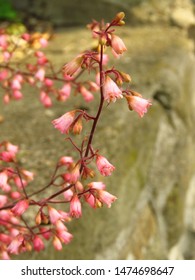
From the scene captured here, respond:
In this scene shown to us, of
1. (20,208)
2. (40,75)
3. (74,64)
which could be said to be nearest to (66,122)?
(74,64)

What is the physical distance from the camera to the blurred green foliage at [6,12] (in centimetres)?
472

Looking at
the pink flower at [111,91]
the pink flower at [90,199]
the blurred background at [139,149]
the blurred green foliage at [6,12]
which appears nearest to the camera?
the pink flower at [111,91]

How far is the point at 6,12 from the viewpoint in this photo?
4719 mm

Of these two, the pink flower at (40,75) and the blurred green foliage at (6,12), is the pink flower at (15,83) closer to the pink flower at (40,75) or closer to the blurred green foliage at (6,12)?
the pink flower at (40,75)

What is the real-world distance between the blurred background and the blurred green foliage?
2.22ft

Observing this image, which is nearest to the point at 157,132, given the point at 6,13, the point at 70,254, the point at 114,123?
the point at 114,123

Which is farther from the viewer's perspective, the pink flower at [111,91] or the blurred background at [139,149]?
the blurred background at [139,149]

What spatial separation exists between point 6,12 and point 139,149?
8.69 feet

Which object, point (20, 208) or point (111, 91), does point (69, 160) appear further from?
point (111, 91)

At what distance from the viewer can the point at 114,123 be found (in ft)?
8.36

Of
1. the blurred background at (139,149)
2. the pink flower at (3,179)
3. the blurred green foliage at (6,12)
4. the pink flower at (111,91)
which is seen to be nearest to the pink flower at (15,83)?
the blurred background at (139,149)

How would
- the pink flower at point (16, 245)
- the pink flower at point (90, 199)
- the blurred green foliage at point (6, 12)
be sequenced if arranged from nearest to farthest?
the pink flower at point (90, 199)
the pink flower at point (16, 245)
the blurred green foliage at point (6, 12)

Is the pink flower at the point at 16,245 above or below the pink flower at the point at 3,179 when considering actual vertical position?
below

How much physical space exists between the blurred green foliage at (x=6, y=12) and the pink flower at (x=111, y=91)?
12.2ft
